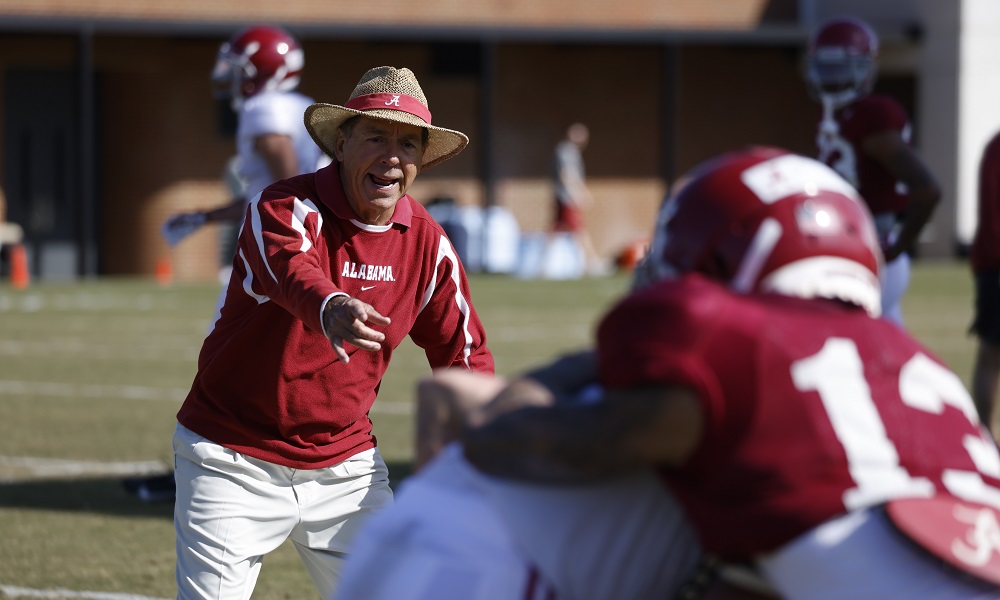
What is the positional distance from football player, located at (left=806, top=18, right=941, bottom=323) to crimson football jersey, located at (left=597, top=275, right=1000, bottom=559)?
5032 millimetres

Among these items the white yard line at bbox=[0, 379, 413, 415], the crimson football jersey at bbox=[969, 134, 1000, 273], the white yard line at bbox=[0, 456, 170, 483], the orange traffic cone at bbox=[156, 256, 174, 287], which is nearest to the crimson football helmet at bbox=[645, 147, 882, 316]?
the white yard line at bbox=[0, 456, 170, 483]

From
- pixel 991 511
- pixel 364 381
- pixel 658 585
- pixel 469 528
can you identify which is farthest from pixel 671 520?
pixel 364 381

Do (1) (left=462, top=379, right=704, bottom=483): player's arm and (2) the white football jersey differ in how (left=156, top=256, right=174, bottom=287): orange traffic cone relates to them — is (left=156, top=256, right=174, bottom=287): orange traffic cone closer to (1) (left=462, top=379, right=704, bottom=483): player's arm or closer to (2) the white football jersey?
(2) the white football jersey

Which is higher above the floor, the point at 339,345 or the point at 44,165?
the point at 339,345

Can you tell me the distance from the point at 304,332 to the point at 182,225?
3104 millimetres

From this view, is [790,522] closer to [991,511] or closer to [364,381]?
[991,511]

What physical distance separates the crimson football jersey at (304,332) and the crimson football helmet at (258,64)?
321 cm

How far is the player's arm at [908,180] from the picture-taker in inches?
297

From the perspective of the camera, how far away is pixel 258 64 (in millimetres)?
7609

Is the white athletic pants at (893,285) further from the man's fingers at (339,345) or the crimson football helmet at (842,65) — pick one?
the man's fingers at (339,345)

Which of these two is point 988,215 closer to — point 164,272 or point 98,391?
point 98,391

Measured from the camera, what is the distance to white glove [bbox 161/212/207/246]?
285 inches

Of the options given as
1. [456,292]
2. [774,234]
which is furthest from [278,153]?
[774,234]

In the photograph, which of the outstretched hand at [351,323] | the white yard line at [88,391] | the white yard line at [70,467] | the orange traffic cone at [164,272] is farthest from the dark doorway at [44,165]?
the outstretched hand at [351,323]
